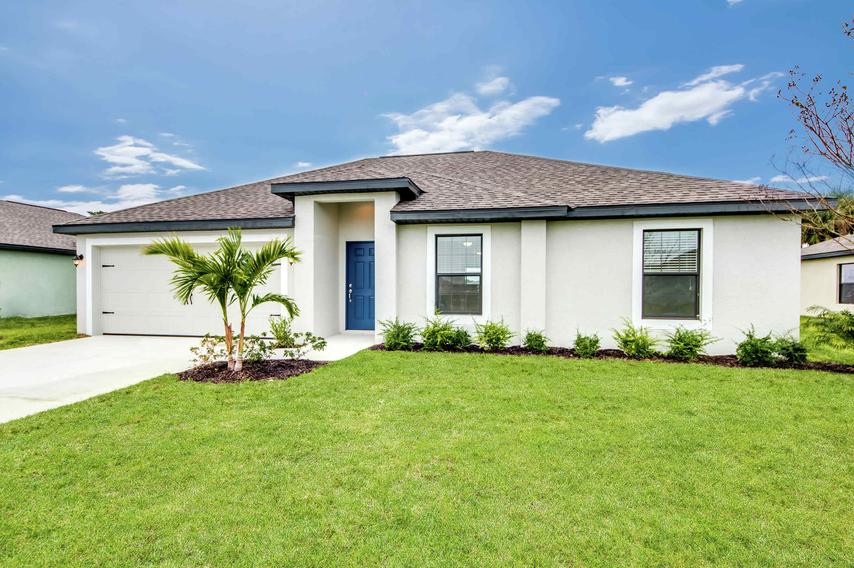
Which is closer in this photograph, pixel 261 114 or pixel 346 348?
pixel 346 348

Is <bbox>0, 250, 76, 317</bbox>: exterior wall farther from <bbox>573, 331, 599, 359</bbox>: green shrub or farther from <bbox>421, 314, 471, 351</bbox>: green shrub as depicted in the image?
<bbox>573, 331, 599, 359</bbox>: green shrub

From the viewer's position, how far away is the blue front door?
9898 mm

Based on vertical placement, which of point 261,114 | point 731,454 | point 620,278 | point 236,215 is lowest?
point 731,454

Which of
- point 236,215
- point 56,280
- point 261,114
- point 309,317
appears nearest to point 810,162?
point 309,317

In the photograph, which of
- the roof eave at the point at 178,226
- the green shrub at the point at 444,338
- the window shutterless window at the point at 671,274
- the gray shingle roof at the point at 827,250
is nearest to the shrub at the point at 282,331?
the roof eave at the point at 178,226

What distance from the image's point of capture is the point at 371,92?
16828 millimetres

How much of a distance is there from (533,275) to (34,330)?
41.9 feet

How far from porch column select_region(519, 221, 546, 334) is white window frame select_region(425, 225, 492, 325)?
700 millimetres

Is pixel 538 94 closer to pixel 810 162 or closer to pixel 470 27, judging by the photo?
Result: pixel 470 27

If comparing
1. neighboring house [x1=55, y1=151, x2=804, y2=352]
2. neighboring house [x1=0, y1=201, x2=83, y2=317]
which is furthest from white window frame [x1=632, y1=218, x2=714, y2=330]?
neighboring house [x1=0, y1=201, x2=83, y2=317]

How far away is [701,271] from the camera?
7.43 meters

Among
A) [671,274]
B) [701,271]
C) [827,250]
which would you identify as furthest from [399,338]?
[827,250]

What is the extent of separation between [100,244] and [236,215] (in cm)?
367

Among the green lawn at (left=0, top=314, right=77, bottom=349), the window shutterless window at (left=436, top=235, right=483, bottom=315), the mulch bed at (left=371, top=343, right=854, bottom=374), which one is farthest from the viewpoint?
the green lawn at (left=0, top=314, right=77, bottom=349)
